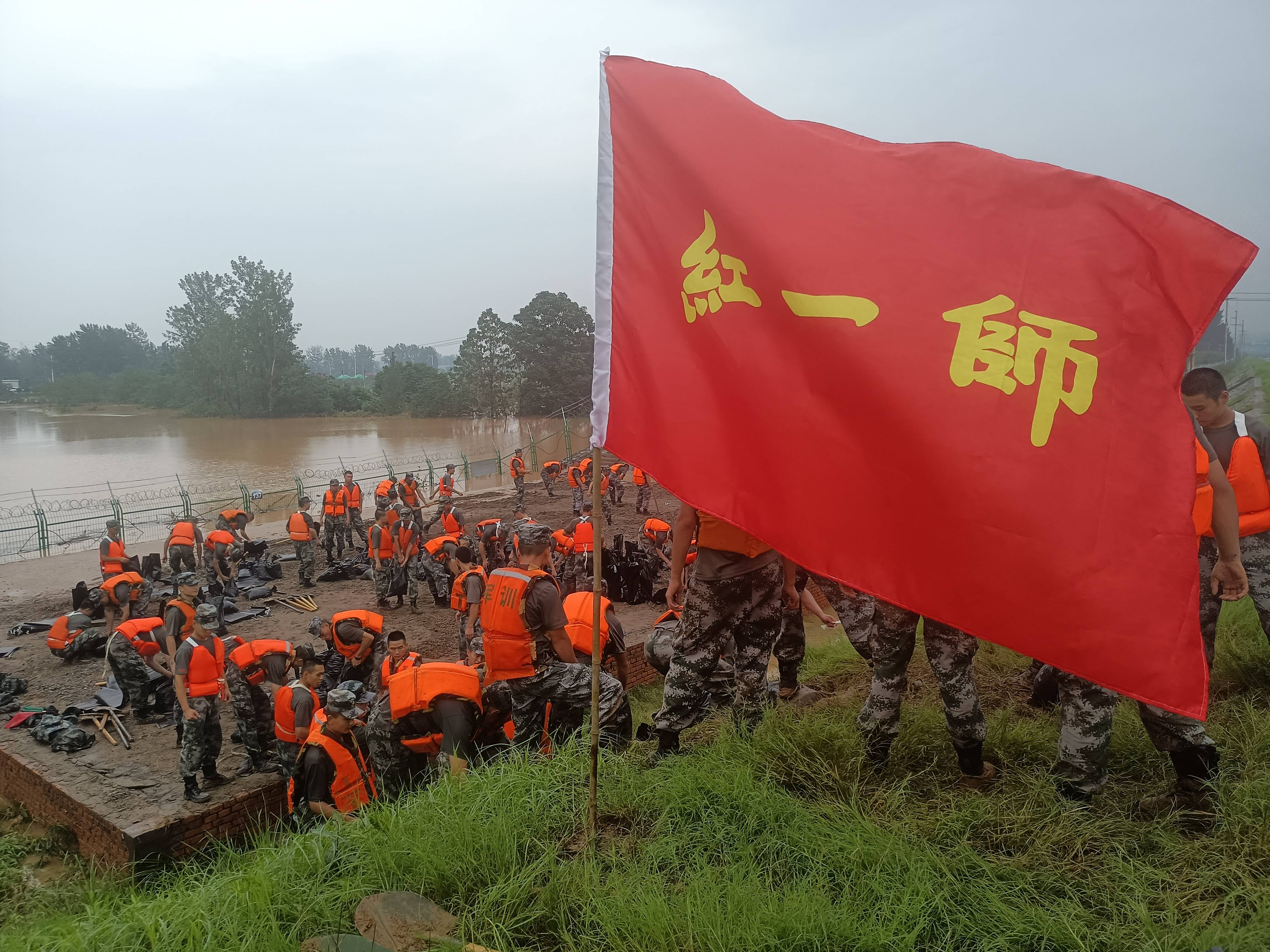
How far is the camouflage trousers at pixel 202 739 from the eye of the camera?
237 inches

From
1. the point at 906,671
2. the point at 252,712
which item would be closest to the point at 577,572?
the point at 252,712

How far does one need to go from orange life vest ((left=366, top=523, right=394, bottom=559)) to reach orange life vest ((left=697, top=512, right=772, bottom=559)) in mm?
9327

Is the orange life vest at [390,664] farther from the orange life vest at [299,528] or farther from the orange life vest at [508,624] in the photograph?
the orange life vest at [299,528]

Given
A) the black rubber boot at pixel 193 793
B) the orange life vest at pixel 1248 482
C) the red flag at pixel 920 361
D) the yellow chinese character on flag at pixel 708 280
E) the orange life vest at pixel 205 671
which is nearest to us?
the red flag at pixel 920 361

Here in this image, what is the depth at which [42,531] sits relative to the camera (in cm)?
1750

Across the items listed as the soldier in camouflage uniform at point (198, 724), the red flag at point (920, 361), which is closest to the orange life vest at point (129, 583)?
the soldier in camouflage uniform at point (198, 724)

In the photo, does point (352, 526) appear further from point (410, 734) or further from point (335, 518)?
point (410, 734)

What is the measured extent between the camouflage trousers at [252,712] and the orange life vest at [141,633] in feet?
4.48

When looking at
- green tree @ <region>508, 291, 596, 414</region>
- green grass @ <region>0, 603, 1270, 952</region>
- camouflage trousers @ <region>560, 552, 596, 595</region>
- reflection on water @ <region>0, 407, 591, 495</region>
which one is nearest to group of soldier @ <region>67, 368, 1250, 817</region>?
green grass @ <region>0, 603, 1270, 952</region>

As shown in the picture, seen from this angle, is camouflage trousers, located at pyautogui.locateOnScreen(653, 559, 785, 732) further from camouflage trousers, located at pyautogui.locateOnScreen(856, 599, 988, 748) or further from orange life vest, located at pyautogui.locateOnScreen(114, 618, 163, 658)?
orange life vest, located at pyautogui.locateOnScreen(114, 618, 163, 658)

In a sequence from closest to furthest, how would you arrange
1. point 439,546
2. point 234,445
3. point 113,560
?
point 439,546
point 113,560
point 234,445

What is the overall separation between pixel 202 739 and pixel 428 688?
3076 mm

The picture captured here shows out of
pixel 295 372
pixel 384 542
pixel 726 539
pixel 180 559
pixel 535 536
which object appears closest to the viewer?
pixel 726 539

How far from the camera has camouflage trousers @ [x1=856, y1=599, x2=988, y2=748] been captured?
3066 mm
